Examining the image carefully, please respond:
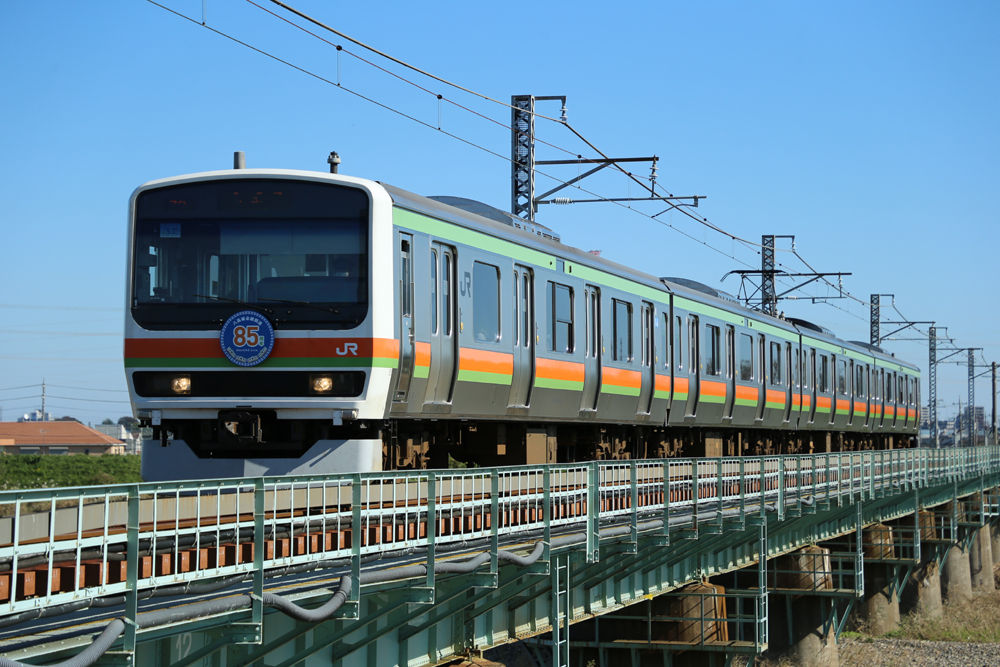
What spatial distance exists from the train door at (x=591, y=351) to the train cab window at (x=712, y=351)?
5.75m

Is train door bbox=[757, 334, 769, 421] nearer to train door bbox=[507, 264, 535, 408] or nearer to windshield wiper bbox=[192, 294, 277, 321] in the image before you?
train door bbox=[507, 264, 535, 408]

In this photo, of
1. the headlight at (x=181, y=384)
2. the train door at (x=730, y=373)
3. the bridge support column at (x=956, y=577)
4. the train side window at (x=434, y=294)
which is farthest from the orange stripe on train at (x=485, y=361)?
the bridge support column at (x=956, y=577)

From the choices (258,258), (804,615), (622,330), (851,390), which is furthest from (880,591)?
(258,258)

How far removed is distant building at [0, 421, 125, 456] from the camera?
8094cm

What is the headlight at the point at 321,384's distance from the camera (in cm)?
1315

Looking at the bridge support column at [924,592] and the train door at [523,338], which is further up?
the train door at [523,338]

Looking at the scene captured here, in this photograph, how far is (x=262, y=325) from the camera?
13.2 m

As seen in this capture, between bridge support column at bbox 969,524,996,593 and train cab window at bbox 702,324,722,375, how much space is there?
37.5 meters

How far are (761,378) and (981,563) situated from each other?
3597cm

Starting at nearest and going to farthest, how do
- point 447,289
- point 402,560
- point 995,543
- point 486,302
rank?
point 402,560 → point 447,289 → point 486,302 → point 995,543

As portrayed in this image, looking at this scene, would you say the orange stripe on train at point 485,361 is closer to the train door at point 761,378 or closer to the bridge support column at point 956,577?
the train door at point 761,378

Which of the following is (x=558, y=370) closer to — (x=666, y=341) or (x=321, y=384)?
(x=321, y=384)

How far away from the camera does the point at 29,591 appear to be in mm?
7066

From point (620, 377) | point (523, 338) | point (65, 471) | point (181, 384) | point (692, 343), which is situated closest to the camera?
point (181, 384)
